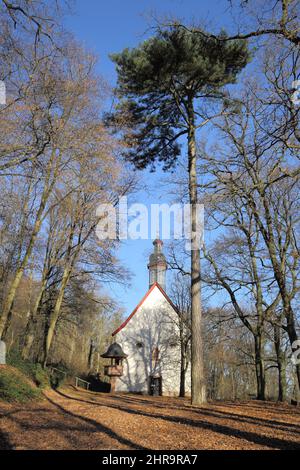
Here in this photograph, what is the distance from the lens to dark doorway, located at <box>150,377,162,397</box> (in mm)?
29516

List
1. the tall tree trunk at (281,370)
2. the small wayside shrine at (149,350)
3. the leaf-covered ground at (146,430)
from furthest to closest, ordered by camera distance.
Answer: the small wayside shrine at (149,350) → the tall tree trunk at (281,370) → the leaf-covered ground at (146,430)

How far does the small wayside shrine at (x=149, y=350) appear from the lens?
96.7ft

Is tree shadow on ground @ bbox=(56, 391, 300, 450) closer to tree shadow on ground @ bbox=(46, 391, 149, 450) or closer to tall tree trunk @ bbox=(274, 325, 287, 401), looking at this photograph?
tree shadow on ground @ bbox=(46, 391, 149, 450)

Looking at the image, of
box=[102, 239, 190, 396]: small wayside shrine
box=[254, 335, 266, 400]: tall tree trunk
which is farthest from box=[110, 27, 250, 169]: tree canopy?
box=[102, 239, 190, 396]: small wayside shrine

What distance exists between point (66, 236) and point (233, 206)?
9.64 metres

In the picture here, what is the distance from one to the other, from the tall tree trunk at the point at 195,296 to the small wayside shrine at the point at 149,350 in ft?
54.7

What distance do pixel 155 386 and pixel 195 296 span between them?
20.3 meters

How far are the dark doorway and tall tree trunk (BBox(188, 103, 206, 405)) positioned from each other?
63.8ft

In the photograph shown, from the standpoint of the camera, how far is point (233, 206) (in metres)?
14.3

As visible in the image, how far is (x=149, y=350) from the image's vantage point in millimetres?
31297

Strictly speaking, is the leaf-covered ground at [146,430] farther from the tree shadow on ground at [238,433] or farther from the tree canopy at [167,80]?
the tree canopy at [167,80]

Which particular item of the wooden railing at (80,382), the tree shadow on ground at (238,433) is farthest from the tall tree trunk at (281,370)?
the wooden railing at (80,382)
